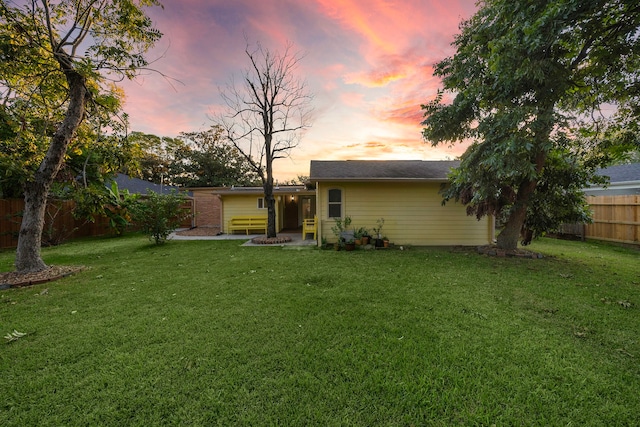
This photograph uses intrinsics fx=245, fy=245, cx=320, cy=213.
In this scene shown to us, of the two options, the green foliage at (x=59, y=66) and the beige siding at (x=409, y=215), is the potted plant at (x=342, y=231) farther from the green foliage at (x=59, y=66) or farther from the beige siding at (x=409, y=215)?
the green foliage at (x=59, y=66)

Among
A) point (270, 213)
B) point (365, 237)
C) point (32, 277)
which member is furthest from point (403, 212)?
point (32, 277)

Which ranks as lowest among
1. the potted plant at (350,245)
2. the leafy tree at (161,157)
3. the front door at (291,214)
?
the potted plant at (350,245)

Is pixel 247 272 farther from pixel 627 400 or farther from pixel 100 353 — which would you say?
pixel 627 400

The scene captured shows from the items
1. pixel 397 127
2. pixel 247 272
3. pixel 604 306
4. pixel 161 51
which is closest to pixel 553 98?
pixel 604 306

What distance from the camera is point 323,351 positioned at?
97.9 inches

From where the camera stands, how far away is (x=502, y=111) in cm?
567

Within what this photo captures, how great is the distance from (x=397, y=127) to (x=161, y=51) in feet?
29.1

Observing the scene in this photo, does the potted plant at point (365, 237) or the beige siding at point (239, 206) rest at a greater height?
the beige siding at point (239, 206)

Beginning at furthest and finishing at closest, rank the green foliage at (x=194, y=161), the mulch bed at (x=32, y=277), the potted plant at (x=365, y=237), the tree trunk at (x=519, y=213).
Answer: the green foliage at (x=194, y=161) < the potted plant at (x=365, y=237) < the tree trunk at (x=519, y=213) < the mulch bed at (x=32, y=277)

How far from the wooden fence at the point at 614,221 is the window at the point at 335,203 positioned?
991 centimetres

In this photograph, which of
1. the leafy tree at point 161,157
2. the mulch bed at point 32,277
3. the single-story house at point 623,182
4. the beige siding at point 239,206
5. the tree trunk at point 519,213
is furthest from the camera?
the leafy tree at point 161,157

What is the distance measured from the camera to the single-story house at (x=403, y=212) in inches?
349

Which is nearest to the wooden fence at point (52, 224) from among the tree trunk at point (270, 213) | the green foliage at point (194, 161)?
the tree trunk at point (270, 213)

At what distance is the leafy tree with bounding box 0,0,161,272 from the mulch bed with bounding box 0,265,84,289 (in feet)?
0.75
